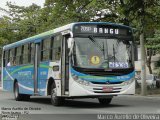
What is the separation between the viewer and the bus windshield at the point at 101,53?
18.2 meters

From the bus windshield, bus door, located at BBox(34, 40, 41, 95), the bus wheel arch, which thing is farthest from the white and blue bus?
the bus wheel arch

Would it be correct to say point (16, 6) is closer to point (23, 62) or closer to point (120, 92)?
point (23, 62)

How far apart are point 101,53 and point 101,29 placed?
107cm

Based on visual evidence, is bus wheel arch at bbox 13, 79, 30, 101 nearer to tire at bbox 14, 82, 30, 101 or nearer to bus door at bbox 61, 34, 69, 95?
tire at bbox 14, 82, 30, 101

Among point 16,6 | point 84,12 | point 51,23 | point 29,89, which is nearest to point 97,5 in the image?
point 84,12

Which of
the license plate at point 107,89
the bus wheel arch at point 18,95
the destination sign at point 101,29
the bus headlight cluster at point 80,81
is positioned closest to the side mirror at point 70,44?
the destination sign at point 101,29

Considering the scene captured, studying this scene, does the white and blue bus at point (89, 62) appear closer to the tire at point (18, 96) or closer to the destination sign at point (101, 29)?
the destination sign at point (101, 29)

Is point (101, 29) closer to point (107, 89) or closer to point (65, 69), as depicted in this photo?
point (65, 69)

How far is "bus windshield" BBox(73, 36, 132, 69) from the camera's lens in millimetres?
18172

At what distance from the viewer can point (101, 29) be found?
1886 centimetres

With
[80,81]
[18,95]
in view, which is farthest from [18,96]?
[80,81]

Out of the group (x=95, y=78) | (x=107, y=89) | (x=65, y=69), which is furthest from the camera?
(x=65, y=69)

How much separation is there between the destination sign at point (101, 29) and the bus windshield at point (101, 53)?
0.96 ft

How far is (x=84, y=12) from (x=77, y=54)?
51.7 ft
